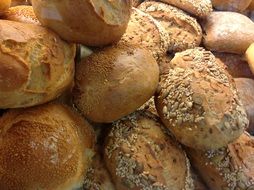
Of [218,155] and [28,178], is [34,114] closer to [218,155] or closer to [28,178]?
[28,178]

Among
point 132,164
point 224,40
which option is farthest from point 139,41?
point 224,40

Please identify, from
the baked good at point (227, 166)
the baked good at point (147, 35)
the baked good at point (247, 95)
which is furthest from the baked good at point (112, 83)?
the baked good at point (247, 95)

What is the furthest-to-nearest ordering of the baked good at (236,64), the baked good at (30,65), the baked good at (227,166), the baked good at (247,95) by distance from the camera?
1. the baked good at (236,64)
2. the baked good at (247,95)
3. the baked good at (227,166)
4. the baked good at (30,65)

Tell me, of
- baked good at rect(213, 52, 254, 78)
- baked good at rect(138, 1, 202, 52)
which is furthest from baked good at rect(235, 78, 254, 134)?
baked good at rect(138, 1, 202, 52)

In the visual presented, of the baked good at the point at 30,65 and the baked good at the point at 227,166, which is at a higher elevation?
the baked good at the point at 30,65

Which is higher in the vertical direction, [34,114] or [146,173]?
[34,114]

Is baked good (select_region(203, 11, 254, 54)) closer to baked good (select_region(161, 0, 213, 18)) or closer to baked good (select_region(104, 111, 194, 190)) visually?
baked good (select_region(161, 0, 213, 18))

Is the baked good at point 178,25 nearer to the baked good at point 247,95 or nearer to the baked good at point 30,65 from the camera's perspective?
the baked good at point 247,95
